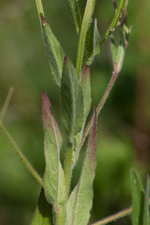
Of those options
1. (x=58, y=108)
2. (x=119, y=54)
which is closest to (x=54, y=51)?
(x=119, y=54)

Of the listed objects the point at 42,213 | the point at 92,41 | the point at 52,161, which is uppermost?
the point at 92,41

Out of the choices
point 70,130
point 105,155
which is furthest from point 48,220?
point 105,155

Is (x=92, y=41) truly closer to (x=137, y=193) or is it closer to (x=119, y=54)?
(x=119, y=54)

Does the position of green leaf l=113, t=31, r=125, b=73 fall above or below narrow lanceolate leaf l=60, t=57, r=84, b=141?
below

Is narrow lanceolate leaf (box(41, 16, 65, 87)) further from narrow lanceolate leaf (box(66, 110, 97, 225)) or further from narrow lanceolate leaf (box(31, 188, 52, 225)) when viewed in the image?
narrow lanceolate leaf (box(31, 188, 52, 225))

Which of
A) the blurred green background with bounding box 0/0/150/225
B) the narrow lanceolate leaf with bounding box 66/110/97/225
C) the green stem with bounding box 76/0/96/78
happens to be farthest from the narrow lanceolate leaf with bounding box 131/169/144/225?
the blurred green background with bounding box 0/0/150/225

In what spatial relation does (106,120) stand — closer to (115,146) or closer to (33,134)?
(115,146)
